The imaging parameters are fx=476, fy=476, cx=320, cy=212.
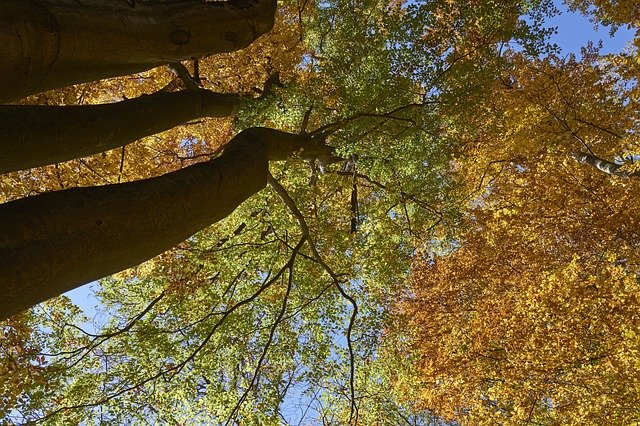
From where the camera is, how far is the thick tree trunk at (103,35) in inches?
122

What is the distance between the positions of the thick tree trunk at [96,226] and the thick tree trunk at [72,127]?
91cm

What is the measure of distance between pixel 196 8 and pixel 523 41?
671 centimetres

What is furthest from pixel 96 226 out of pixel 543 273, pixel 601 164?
pixel 601 164

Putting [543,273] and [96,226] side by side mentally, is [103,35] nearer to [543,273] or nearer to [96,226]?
[96,226]

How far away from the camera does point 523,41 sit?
894 cm

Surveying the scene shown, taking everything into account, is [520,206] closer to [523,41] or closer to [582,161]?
[582,161]

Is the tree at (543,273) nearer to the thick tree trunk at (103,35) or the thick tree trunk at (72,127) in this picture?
the thick tree trunk at (103,35)

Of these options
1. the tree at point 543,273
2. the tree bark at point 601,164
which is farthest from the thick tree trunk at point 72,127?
the tree bark at point 601,164

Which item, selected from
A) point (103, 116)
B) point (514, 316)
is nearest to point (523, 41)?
point (514, 316)

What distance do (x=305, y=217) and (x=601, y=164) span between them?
7446 millimetres

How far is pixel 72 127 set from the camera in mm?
3896

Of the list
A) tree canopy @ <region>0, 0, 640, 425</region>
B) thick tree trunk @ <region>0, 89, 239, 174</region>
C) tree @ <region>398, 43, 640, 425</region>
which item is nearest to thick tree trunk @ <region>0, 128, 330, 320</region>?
tree canopy @ <region>0, 0, 640, 425</region>

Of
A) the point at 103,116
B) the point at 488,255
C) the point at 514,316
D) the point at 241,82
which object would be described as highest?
the point at 241,82

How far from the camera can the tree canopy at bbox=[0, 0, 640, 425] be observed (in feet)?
12.1
